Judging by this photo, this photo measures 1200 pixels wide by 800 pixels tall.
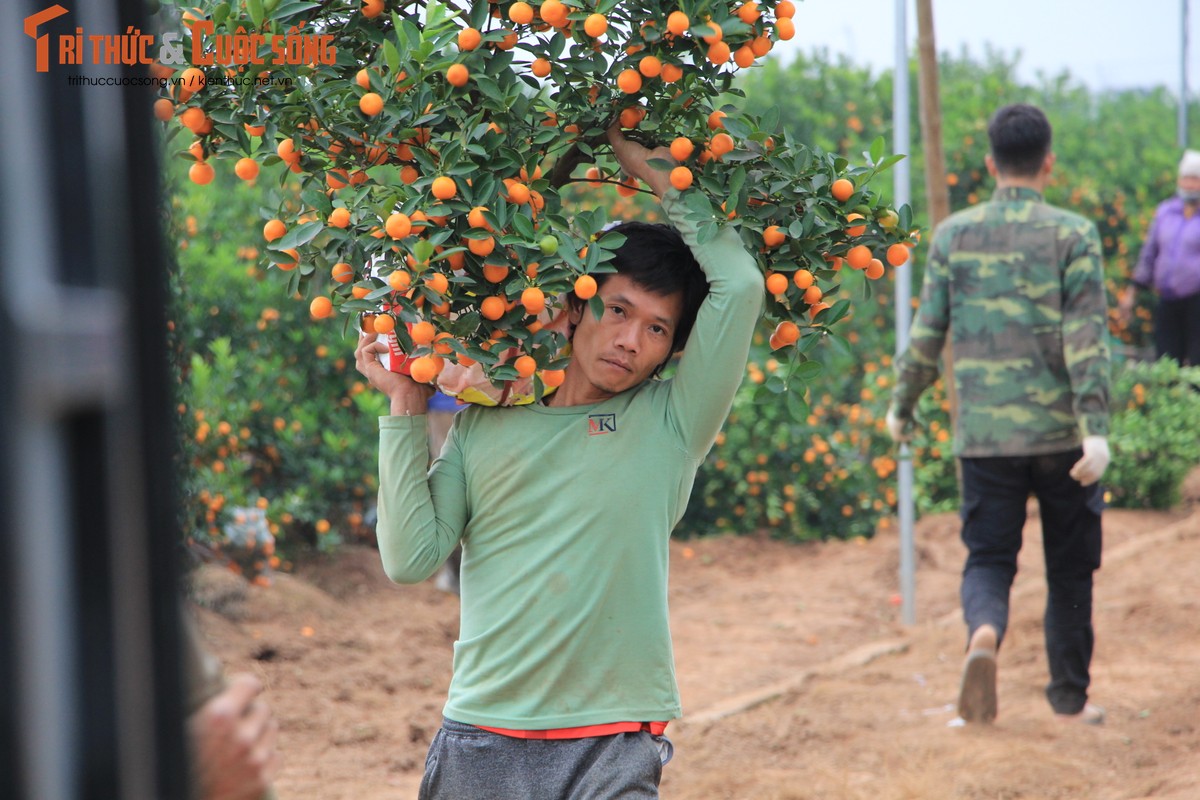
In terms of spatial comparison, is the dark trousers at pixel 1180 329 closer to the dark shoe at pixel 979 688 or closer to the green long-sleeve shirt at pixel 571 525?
the dark shoe at pixel 979 688

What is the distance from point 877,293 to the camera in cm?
829

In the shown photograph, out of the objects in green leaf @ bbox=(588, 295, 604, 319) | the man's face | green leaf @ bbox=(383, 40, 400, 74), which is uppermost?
green leaf @ bbox=(383, 40, 400, 74)

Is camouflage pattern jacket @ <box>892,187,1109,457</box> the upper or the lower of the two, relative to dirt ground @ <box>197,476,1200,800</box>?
upper

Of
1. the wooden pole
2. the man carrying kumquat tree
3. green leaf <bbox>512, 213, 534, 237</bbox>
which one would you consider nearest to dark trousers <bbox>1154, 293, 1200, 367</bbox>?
the wooden pole

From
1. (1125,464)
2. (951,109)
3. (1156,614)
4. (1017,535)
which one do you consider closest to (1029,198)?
(1017,535)

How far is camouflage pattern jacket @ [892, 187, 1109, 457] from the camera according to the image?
3.87 meters

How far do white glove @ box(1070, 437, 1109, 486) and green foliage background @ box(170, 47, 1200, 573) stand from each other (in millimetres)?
860

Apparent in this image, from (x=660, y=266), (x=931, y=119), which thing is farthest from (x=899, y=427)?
(x=660, y=266)

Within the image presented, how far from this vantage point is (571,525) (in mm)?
2096

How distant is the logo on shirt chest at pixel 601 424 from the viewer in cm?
215

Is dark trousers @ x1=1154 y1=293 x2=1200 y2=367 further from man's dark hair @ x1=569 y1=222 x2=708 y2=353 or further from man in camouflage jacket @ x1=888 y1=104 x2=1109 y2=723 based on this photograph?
man's dark hair @ x1=569 y1=222 x2=708 y2=353

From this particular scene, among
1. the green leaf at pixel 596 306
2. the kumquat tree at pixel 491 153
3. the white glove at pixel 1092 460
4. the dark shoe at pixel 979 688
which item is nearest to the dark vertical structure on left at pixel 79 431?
the kumquat tree at pixel 491 153

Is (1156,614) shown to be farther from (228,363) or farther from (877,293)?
(228,363)

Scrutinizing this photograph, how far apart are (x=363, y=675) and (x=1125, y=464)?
456 centimetres
